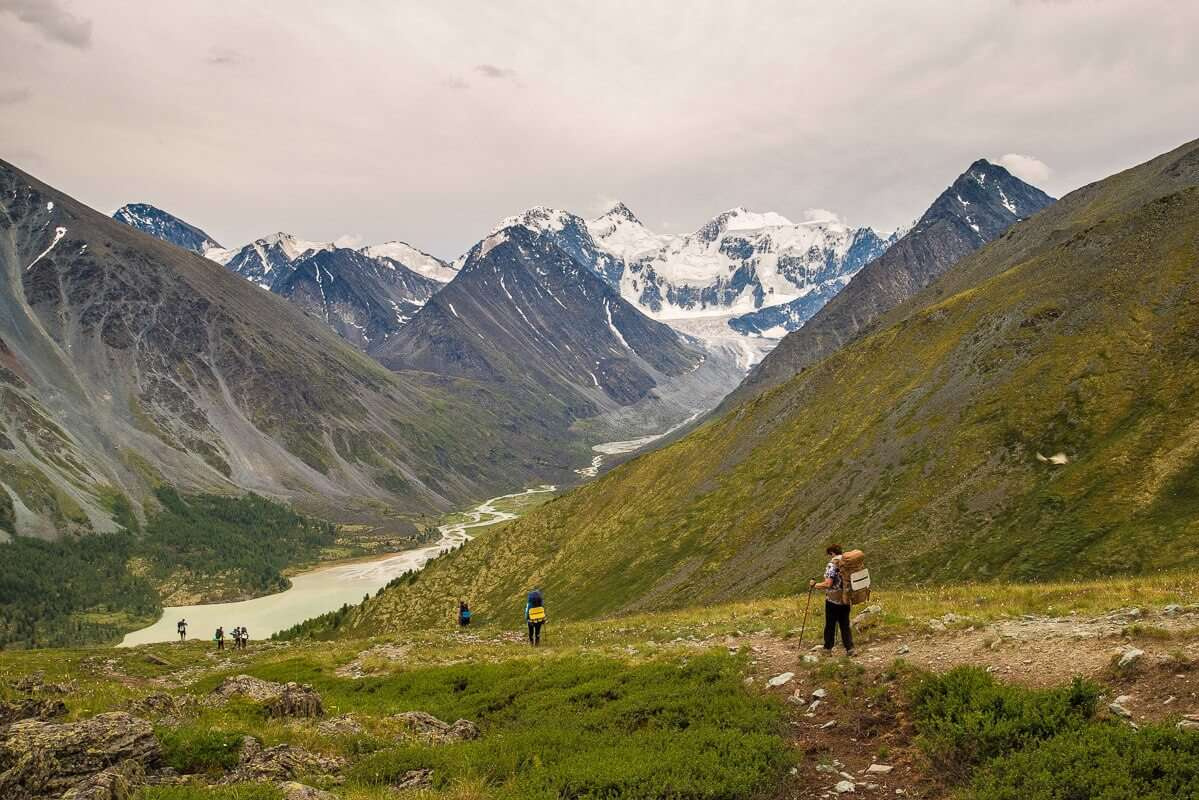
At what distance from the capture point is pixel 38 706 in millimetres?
21438

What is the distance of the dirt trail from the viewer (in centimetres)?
1480

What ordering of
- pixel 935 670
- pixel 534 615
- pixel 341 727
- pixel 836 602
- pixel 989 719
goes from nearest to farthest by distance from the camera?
1. pixel 989 719
2. pixel 935 670
3. pixel 341 727
4. pixel 836 602
5. pixel 534 615

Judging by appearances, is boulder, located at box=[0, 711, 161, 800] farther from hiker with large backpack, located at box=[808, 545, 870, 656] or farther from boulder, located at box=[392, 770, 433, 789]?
hiker with large backpack, located at box=[808, 545, 870, 656]

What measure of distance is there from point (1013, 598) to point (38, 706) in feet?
116

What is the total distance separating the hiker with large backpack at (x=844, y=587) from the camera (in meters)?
21.6

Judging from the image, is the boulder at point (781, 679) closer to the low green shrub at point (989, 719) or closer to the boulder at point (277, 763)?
the low green shrub at point (989, 719)

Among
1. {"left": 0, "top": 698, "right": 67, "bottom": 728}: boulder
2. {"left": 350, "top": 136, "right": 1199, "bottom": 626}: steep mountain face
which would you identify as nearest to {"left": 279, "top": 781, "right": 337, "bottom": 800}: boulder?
{"left": 0, "top": 698, "right": 67, "bottom": 728}: boulder

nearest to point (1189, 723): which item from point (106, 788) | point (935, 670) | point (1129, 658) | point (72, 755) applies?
point (1129, 658)

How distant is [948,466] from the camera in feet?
223

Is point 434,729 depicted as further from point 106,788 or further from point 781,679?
point 781,679

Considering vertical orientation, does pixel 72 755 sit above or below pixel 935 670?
above

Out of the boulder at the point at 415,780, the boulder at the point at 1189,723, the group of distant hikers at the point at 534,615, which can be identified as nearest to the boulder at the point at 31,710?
the boulder at the point at 415,780

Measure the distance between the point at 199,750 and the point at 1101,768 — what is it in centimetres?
2032

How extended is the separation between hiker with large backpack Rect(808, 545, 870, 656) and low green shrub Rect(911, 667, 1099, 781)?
17.0ft
